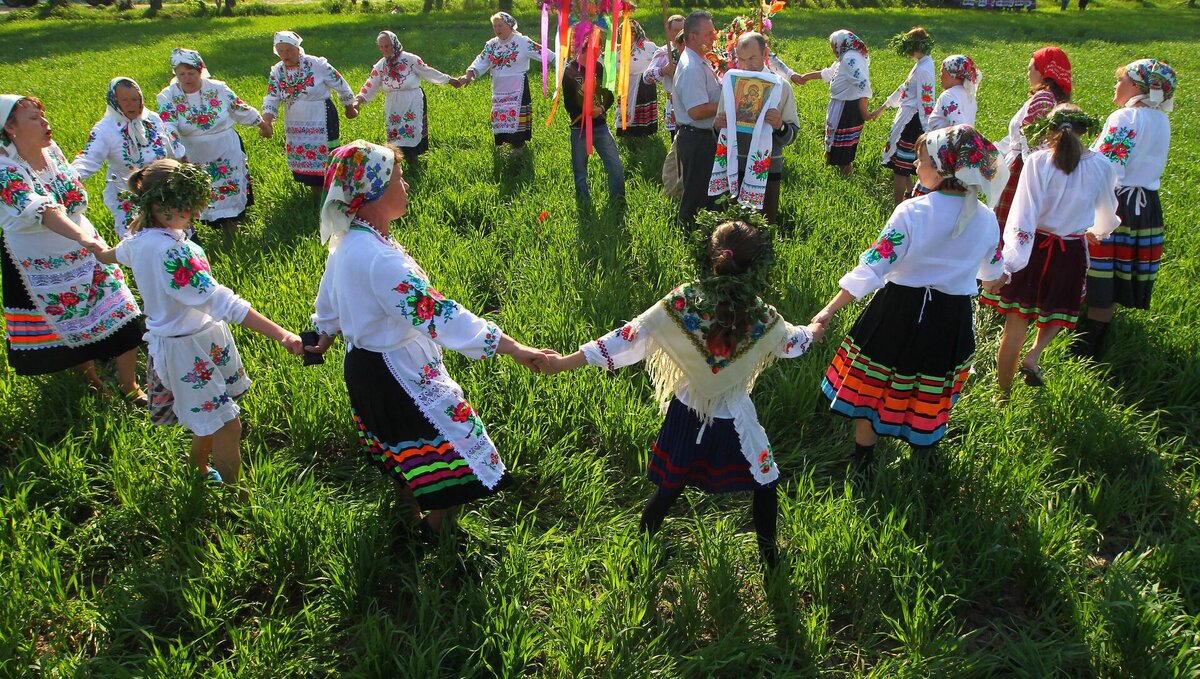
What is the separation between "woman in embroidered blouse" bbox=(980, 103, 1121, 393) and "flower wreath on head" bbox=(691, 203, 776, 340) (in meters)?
1.80

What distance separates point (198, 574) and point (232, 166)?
437 centimetres

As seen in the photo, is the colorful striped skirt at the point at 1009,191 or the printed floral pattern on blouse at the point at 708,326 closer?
the printed floral pattern on blouse at the point at 708,326

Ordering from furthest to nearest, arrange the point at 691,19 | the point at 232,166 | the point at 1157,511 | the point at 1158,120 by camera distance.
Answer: the point at 232,166, the point at 691,19, the point at 1158,120, the point at 1157,511

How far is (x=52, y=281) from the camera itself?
390 centimetres

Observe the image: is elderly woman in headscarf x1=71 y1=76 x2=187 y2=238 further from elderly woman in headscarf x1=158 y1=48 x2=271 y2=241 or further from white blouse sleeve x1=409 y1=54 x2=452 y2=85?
white blouse sleeve x1=409 y1=54 x2=452 y2=85

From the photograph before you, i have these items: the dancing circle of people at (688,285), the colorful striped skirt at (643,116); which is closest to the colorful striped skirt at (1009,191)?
the dancing circle of people at (688,285)

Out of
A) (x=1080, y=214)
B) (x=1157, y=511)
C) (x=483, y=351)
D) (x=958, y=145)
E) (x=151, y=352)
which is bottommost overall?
(x=1157, y=511)

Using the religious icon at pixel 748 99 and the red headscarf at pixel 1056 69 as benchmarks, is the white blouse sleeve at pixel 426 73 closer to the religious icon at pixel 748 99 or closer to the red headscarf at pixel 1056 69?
the religious icon at pixel 748 99

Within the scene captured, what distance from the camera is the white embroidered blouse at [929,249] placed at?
10.1ft

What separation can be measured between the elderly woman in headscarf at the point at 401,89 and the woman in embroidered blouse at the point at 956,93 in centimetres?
492

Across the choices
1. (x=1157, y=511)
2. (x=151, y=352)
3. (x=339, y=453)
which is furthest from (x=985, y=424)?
(x=151, y=352)

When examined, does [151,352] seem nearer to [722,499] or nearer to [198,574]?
[198,574]

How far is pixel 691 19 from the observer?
5.18 metres

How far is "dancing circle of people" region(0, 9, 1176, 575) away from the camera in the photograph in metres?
2.65
